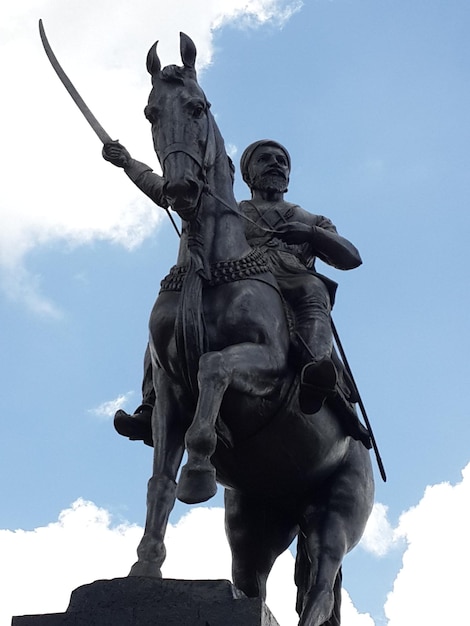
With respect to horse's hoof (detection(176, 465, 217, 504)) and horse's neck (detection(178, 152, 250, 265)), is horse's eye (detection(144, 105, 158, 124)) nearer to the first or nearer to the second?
horse's neck (detection(178, 152, 250, 265))

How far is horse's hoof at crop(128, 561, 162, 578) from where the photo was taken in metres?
7.19

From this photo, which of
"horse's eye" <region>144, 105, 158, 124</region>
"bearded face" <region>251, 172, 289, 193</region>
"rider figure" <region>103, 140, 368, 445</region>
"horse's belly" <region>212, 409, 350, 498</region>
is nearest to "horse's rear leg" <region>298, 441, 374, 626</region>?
"horse's belly" <region>212, 409, 350, 498</region>

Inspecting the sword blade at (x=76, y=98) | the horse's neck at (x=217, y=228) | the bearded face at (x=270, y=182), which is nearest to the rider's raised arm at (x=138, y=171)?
the sword blade at (x=76, y=98)

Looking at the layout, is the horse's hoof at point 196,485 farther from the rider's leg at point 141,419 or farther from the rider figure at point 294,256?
the rider's leg at point 141,419

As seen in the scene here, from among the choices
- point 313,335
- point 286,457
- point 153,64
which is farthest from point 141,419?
point 153,64

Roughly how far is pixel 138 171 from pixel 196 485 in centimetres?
266

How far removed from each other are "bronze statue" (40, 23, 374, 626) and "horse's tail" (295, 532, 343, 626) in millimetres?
11

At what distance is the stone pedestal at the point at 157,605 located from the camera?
6.69 metres

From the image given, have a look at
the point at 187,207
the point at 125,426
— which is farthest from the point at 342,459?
the point at 187,207

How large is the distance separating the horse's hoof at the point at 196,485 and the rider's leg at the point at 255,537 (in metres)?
1.89

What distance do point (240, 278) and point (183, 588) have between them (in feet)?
7.32

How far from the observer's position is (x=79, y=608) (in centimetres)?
686

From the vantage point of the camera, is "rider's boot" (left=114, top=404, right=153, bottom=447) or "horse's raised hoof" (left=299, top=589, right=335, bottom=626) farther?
"rider's boot" (left=114, top=404, right=153, bottom=447)

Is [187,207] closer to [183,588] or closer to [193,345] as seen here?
[193,345]
